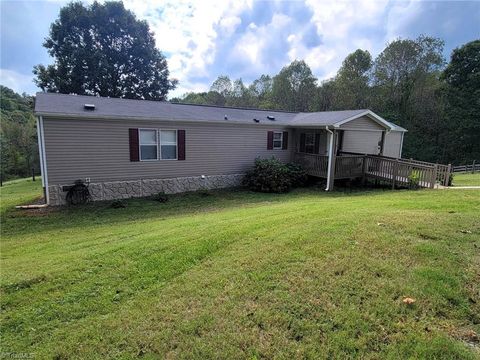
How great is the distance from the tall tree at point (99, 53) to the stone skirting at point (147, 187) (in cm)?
1960

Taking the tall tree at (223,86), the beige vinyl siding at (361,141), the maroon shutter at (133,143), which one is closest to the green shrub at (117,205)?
the maroon shutter at (133,143)

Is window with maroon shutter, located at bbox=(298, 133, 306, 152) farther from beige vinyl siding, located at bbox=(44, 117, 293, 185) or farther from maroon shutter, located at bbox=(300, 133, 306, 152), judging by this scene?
beige vinyl siding, located at bbox=(44, 117, 293, 185)

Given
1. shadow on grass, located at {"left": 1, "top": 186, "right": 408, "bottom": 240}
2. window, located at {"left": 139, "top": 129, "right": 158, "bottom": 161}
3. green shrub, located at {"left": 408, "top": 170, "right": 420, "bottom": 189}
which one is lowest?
shadow on grass, located at {"left": 1, "top": 186, "right": 408, "bottom": 240}

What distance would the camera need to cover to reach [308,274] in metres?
3.79

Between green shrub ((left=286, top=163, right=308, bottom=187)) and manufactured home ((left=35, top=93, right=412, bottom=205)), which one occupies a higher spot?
manufactured home ((left=35, top=93, right=412, bottom=205))

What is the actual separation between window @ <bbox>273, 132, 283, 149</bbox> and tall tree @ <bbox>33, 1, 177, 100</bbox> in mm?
19271

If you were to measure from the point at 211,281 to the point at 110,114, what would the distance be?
346 inches

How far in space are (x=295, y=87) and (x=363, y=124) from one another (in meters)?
23.9

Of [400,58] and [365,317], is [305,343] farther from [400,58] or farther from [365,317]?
[400,58]

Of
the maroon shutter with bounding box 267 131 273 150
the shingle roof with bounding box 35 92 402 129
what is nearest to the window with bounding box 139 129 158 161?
the shingle roof with bounding box 35 92 402 129

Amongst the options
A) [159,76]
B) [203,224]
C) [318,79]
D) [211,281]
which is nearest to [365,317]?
[211,281]

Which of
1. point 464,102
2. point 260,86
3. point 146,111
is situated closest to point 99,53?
point 146,111

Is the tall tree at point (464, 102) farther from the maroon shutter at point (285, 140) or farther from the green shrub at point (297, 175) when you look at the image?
the green shrub at point (297, 175)

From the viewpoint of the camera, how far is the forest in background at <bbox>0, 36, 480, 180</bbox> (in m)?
25.3
